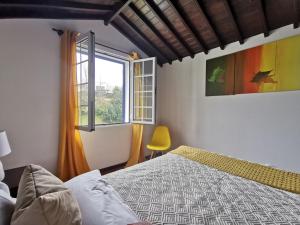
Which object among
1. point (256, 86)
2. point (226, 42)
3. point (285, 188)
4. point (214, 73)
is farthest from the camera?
point (214, 73)

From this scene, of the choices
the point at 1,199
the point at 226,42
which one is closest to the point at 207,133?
the point at 226,42

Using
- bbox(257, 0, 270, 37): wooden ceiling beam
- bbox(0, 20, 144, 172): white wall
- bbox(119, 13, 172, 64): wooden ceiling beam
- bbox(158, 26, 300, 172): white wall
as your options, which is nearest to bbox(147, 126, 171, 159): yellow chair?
bbox(158, 26, 300, 172): white wall

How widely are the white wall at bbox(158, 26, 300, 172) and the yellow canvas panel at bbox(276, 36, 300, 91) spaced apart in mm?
92

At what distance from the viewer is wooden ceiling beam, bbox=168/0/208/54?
2.60 m

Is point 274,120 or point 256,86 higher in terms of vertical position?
point 256,86

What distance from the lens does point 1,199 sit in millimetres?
879

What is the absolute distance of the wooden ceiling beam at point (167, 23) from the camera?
2716 mm

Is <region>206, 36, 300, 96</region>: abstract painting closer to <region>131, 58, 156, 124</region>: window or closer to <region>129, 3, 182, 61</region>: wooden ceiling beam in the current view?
<region>129, 3, 182, 61</region>: wooden ceiling beam

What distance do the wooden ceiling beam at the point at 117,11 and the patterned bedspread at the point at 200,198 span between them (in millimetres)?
2310

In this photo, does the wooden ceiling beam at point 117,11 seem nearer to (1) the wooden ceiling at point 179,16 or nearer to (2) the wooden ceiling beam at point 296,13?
(1) the wooden ceiling at point 179,16

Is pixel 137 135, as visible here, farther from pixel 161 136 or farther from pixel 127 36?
pixel 127 36

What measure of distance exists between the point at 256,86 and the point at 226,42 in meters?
0.90

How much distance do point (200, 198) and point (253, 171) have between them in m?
0.73

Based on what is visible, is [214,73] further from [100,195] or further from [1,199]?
[1,199]
